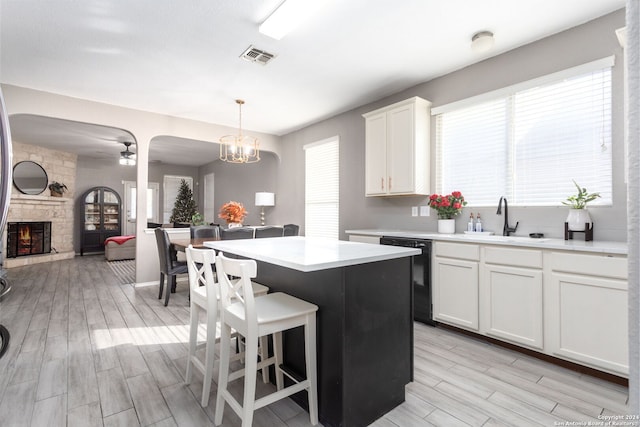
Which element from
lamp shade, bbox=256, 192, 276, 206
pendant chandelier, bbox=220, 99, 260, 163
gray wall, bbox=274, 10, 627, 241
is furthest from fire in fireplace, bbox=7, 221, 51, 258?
gray wall, bbox=274, 10, 627, 241

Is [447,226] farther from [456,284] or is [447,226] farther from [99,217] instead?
[99,217]

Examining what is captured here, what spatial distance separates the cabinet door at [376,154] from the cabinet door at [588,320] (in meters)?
2.08

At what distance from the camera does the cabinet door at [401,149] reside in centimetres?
363

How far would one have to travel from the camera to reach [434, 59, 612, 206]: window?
2.62 m

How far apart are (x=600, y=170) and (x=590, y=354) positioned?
4.69 ft

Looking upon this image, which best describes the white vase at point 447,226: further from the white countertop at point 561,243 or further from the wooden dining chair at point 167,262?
the wooden dining chair at point 167,262

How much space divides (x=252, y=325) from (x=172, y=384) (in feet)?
3.52

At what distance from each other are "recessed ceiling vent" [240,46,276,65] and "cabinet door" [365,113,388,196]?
1.46 metres

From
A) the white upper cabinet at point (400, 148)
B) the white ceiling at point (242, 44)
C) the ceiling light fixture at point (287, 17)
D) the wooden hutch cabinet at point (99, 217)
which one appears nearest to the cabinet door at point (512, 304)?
the white upper cabinet at point (400, 148)

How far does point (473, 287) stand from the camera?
282 centimetres

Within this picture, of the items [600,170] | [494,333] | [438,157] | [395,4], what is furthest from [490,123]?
[494,333]

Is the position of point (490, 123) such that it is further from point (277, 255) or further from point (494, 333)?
point (277, 255)

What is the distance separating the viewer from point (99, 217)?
8.44 meters

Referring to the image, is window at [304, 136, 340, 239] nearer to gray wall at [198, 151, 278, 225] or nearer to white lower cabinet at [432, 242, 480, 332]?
gray wall at [198, 151, 278, 225]
